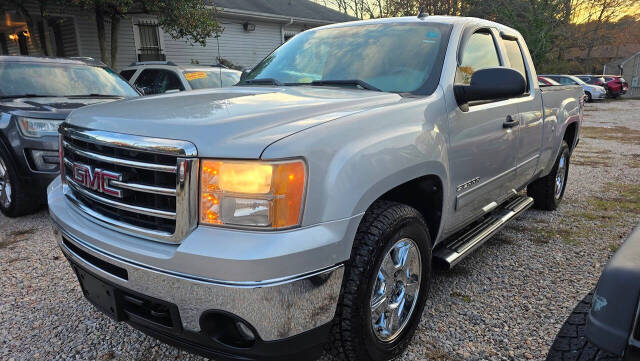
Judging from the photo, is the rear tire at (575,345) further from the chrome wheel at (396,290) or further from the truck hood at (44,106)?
the truck hood at (44,106)

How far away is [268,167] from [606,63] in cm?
5195

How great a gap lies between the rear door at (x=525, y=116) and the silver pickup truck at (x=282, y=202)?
823 millimetres

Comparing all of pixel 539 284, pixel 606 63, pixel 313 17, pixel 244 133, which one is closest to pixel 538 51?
pixel 313 17

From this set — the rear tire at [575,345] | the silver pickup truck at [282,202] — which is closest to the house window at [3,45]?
the silver pickup truck at [282,202]

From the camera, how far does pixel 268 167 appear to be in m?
1.53

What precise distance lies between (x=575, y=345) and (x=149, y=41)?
15.8m

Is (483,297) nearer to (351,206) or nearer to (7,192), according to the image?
(351,206)

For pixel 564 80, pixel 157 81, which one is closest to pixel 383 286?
pixel 157 81

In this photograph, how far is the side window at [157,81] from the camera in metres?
7.60

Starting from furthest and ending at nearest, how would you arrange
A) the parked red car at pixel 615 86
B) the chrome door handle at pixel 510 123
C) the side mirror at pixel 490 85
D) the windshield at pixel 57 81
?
the parked red car at pixel 615 86
the windshield at pixel 57 81
the chrome door handle at pixel 510 123
the side mirror at pixel 490 85

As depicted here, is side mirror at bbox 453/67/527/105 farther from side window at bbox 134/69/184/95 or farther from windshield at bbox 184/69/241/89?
side window at bbox 134/69/184/95

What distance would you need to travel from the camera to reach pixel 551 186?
462cm

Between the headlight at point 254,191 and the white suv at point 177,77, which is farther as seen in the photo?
the white suv at point 177,77

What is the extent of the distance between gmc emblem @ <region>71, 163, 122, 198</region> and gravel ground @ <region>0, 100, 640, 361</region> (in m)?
0.98
